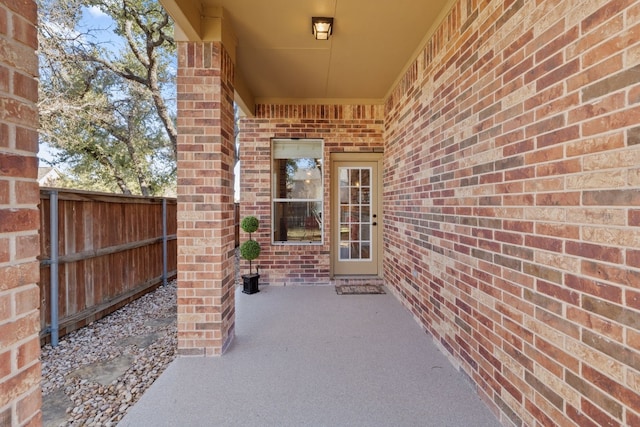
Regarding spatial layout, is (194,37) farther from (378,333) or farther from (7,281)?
(378,333)

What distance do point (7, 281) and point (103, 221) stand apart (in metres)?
3.29

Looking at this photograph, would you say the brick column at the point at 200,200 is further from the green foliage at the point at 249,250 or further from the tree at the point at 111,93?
the tree at the point at 111,93

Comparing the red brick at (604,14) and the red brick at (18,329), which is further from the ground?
the red brick at (604,14)

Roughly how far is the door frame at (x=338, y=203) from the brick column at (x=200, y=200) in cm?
262

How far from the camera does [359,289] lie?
4523mm

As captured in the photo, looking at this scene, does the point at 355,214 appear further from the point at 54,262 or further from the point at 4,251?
the point at 4,251

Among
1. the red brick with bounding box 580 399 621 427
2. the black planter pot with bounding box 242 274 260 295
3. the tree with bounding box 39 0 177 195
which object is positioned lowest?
the black planter pot with bounding box 242 274 260 295

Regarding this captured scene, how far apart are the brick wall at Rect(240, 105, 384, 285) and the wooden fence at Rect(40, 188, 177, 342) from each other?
1.43 metres

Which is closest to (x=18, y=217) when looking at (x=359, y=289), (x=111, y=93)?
(x=359, y=289)

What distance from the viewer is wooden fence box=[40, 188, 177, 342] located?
9.65 feet

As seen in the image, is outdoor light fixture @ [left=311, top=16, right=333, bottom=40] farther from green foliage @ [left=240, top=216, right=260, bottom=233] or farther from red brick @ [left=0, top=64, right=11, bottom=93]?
green foliage @ [left=240, top=216, right=260, bottom=233]

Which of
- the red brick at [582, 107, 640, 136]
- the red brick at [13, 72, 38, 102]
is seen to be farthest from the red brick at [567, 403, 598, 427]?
the red brick at [13, 72, 38, 102]

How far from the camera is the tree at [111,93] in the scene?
18.3 feet

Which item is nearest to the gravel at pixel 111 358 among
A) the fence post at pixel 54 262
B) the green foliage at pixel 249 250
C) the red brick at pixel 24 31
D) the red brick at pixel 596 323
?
the fence post at pixel 54 262
